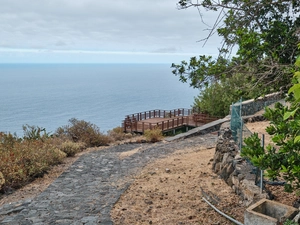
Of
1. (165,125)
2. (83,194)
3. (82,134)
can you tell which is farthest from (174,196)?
(165,125)

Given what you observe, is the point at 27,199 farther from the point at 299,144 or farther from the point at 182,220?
the point at 299,144

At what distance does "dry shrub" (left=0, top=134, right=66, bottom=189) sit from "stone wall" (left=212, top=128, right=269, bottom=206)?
4.50m

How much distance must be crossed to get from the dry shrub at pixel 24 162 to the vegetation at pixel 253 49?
4.61 metres

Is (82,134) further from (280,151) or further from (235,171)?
(280,151)

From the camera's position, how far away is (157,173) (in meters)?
7.77

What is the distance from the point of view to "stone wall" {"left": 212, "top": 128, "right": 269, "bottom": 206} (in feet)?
16.1

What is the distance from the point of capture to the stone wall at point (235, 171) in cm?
492

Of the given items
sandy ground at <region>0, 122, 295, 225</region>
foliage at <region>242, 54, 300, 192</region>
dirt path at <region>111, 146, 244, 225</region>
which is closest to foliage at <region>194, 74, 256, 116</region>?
sandy ground at <region>0, 122, 295, 225</region>

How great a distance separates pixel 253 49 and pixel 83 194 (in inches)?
169

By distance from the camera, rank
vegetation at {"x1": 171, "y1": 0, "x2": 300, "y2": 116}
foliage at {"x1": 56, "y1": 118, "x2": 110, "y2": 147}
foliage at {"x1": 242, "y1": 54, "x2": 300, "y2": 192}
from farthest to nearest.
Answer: foliage at {"x1": 56, "y1": 118, "x2": 110, "y2": 147}
vegetation at {"x1": 171, "y1": 0, "x2": 300, "y2": 116}
foliage at {"x1": 242, "y1": 54, "x2": 300, "y2": 192}

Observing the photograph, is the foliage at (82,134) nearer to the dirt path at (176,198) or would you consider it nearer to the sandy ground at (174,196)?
the sandy ground at (174,196)

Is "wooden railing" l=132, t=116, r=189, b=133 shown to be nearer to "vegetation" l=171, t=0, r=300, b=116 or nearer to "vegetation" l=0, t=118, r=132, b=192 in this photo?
"vegetation" l=0, t=118, r=132, b=192

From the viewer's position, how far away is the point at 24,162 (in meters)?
8.16

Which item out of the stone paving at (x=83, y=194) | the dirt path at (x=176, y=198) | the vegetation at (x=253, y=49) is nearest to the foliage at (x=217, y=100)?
the stone paving at (x=83, y=194)
